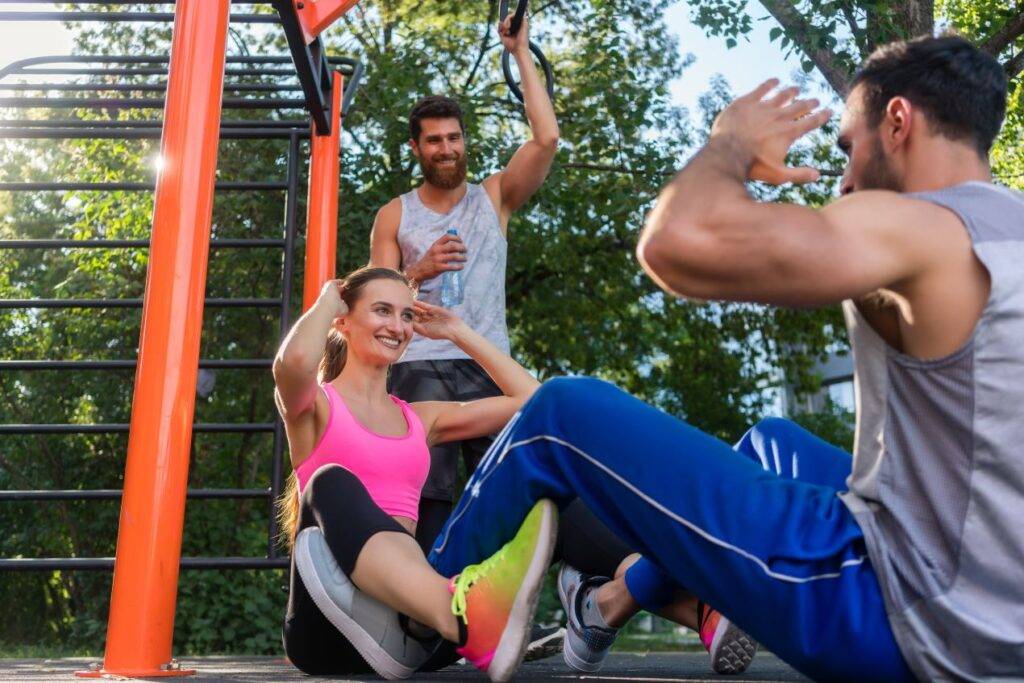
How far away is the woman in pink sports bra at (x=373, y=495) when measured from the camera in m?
1.80

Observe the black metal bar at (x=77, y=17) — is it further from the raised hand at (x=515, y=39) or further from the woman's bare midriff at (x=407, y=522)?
the woman's bare midriff at (x=407, y=522)

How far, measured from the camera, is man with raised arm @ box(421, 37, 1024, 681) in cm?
129

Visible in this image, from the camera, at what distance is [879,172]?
4.72 ft

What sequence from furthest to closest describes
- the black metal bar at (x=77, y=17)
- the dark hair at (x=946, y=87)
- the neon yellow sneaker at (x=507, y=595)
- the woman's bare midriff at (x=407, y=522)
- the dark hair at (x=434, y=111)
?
the black metal bar at (x=77, y=17) → the dark hair at (x=434, y=111) → the woman's bare midriff at (x=407, y=522) → the neon yellow sneaker at (x=507, y=595) → the dark hair at (x=946, y=87)

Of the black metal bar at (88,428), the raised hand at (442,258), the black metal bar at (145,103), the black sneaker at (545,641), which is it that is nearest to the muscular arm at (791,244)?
the black sneaker at (545,641)

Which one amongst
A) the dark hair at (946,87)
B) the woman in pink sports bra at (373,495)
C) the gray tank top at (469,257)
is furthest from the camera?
the gray tank top at (469,257)

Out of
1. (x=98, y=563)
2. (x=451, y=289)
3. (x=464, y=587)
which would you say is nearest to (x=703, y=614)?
(x=464, y=587)

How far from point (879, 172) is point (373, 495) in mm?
1362

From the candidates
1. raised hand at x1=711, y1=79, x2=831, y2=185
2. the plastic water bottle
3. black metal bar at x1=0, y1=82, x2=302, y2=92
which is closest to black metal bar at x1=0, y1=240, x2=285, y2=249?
black metal bar at x1=0, y1=82, x2=302, y2=92

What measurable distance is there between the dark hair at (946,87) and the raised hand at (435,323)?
1.38 metres

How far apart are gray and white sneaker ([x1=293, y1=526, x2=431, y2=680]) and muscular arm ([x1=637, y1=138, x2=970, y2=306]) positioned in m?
0.96

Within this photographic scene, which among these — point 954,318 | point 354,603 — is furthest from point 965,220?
point 354,603

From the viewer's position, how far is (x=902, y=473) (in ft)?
4.50

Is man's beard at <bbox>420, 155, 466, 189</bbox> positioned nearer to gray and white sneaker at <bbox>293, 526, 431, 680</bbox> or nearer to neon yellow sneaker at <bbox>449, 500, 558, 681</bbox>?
gray and white sneaker at <bbox>293, 526, 431, 680</bbox>
